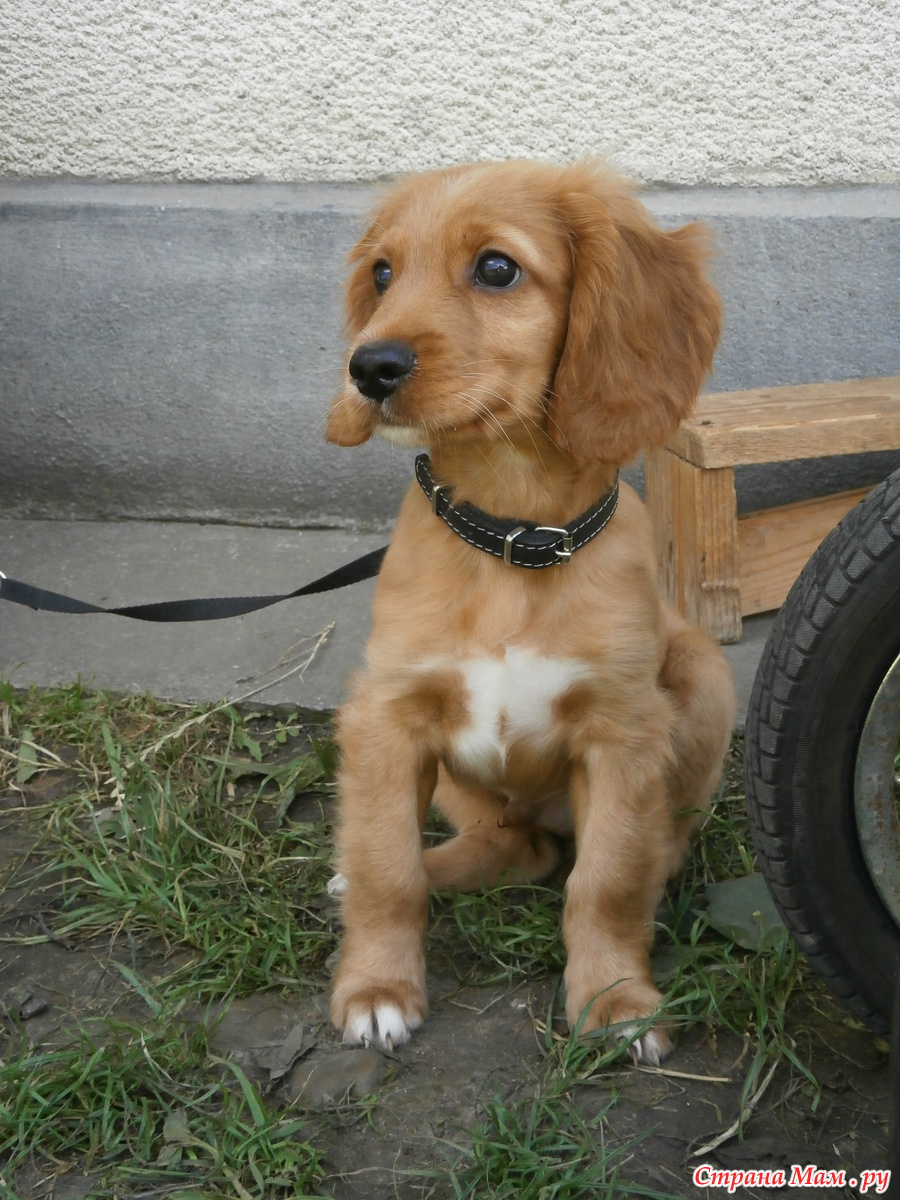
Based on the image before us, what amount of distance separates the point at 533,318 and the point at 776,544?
5.54ft

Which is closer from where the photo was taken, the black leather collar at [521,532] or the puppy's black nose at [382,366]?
the puppy's black nose at [382,366]

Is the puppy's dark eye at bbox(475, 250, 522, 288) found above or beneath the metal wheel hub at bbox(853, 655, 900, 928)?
above

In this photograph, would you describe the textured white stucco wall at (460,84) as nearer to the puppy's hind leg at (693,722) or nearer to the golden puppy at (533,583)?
the golden puppy at (533,583)

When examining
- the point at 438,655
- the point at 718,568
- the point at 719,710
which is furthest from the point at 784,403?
the point at 438,655

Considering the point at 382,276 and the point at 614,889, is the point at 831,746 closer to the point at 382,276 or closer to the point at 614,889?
the point at 614,889

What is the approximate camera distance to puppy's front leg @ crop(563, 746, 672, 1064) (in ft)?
6.47

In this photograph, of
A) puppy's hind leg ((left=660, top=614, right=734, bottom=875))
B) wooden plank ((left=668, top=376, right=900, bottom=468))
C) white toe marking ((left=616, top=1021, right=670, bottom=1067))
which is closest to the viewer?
white toe marking ((left=616, top=1021, right=670, bottom=1067))

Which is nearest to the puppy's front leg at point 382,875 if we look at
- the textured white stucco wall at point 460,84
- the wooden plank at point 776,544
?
the wooden plank at point 776,544

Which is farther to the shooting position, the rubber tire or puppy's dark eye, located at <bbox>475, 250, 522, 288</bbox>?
puppy's dark eye, located at <bbox>475, 250, 522, 288</bbox>

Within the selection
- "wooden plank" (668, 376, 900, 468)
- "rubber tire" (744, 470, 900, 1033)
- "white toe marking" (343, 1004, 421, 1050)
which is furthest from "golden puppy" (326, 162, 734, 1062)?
"wooden plank" (668, 376, 900, 468)

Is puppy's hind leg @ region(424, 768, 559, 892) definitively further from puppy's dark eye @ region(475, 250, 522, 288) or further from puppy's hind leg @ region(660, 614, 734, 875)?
puppy's dark eye @ region(475, 250, 522, 288)

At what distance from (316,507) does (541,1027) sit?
7.71 feet

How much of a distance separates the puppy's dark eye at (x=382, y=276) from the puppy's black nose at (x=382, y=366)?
355 mm

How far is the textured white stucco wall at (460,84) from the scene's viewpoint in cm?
341
